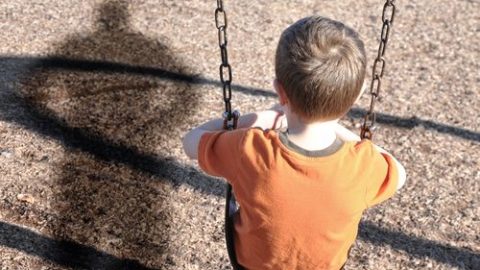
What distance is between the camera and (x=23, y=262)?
133 inches

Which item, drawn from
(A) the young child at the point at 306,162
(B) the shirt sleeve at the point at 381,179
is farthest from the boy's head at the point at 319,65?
(B) the shirt sleeve at the point at 381,179

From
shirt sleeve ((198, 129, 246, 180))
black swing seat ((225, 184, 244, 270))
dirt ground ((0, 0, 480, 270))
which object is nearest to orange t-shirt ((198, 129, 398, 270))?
shirt sleeve ((198, 129, 246, 180))

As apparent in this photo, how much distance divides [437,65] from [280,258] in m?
3.23

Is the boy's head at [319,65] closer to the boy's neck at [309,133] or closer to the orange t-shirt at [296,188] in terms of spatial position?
the boy's neck at [309,133]

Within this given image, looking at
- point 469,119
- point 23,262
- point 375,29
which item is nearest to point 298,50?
point 23,262

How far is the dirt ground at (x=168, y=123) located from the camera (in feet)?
11.5

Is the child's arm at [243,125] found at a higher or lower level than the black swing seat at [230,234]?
higher

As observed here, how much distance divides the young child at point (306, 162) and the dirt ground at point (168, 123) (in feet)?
4.27

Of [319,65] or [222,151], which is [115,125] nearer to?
[222,151]

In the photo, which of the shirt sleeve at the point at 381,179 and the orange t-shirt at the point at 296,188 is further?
the shirt sleeve at the point at 381,179

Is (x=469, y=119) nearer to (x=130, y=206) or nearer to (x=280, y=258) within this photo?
(x=130, y=206)

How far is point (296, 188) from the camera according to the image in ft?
6.61

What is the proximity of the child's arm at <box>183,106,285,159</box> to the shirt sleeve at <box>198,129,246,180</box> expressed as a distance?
0.04 m

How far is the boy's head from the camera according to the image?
74.4 inches
